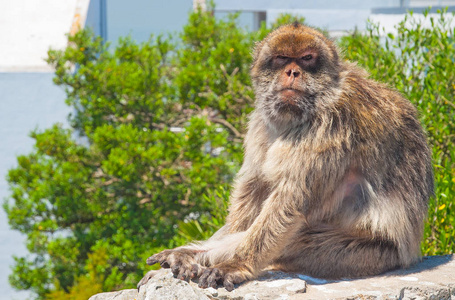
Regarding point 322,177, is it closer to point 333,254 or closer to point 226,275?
point 333,254

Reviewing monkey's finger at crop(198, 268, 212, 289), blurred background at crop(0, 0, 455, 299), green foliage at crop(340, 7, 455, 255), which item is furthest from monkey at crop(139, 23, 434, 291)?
blurred background at crop(0, 0, 455, 299)

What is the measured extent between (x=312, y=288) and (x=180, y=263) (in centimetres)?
64

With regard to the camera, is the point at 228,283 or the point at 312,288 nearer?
the point at 228,283

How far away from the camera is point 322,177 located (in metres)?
2.94

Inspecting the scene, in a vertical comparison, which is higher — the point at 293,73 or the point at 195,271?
the point at 293,73

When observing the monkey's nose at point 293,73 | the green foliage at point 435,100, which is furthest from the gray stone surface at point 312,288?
the green foliage at point 435,100

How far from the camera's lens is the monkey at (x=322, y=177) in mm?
2926

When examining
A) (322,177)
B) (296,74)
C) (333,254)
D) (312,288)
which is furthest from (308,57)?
(312,288)

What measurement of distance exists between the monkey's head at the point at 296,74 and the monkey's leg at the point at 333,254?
58 cm

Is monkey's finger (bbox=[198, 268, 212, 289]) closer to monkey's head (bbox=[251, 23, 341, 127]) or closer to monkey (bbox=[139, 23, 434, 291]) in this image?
monkey (bbox=[139, 23, 434, 291])

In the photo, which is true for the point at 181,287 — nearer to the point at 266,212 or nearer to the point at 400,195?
the point at 266,212

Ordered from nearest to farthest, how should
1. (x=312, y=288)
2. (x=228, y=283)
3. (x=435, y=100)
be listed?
(x=228, y=283)
(x=312, y=288)
(x=435, y=100)

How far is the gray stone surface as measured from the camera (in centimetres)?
276

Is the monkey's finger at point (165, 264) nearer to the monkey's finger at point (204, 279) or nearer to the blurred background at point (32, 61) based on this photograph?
the monkey's finger at point (204, 279)
